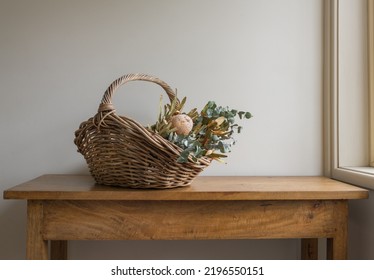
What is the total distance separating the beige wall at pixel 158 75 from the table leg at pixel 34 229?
0.44 m

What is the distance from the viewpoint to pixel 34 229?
104 centimetres

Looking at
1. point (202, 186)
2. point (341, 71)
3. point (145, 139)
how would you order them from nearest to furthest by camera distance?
1. point (145, 139)
2. point (202, 186)
3. point (341, 71)

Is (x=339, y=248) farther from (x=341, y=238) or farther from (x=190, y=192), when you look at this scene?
(x=190, y=192)

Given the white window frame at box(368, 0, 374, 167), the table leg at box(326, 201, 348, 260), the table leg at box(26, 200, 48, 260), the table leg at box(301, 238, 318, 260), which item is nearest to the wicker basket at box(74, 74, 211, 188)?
the table leg at box(26, 200, 48, 260)

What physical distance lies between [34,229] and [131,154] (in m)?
0.31

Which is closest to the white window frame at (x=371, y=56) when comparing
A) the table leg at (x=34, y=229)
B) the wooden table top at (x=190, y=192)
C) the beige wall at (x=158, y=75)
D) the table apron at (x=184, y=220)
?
the beige wall at (x=158, y=75)

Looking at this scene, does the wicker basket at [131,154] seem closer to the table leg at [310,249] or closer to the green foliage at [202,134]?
the green foliage at [202,134]

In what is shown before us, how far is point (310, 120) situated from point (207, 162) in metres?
0.58

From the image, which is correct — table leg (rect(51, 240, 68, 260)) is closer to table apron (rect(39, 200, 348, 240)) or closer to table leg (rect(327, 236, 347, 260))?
table apron (rect(39, 200, 348, 240))

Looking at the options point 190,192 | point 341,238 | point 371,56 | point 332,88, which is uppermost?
point 371,56

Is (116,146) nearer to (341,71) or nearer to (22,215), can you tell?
(22,215)

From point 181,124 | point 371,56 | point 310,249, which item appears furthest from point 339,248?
point 371,56
